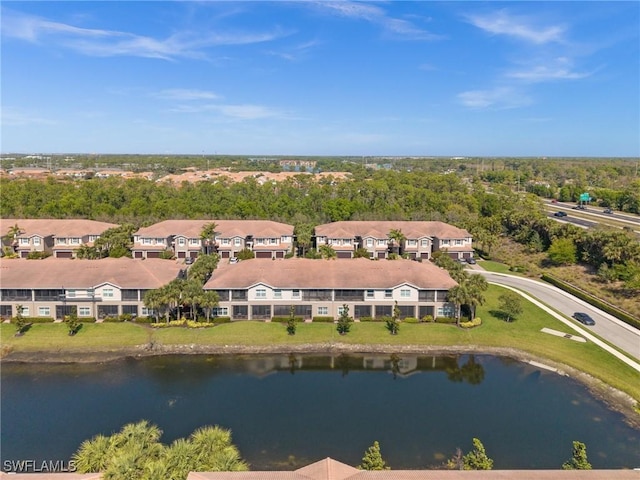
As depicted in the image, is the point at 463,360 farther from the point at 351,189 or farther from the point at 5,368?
the point at 351,189

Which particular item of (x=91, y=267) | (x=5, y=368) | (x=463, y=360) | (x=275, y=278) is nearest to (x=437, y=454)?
(x=463, y=360)

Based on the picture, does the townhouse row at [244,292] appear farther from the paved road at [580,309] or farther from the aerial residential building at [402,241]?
the aerial residential building at [402,241]

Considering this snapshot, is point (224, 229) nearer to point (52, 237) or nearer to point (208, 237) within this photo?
point (208, 237)

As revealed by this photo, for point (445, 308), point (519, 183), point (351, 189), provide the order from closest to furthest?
point (445, 308), point (351, 189), point (519, 183)

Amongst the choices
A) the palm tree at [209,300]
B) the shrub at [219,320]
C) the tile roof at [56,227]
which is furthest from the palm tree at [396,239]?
the tile roof at [56,227]

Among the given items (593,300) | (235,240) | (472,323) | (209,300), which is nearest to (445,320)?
(472,323)

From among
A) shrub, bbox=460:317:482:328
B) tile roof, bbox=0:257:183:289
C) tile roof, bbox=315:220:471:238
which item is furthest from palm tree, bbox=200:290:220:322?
tile roof, bbox=315:220:471:238
